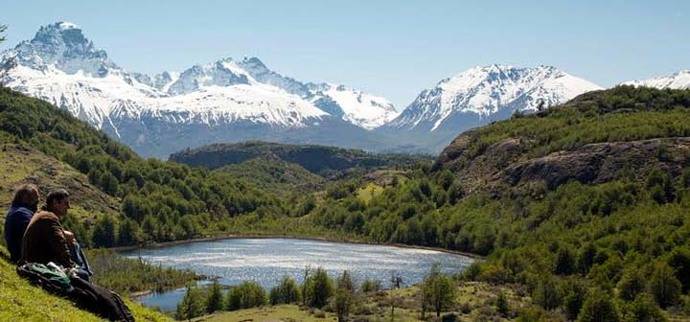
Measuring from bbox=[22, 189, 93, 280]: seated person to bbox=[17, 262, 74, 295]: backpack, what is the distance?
1.38 ft

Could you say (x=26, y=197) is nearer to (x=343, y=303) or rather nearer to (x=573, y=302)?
(x=343, y=303)

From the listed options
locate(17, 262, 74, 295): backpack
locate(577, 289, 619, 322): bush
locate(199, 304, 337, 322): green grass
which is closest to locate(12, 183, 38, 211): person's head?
locate(17, 262, 74, 295): backpack

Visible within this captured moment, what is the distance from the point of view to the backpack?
2461cm

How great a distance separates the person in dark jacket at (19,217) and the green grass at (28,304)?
0.94 m

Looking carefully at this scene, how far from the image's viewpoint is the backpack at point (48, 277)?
24609 mm

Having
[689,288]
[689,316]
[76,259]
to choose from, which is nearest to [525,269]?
[689,288]

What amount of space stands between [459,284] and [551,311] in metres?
29.5

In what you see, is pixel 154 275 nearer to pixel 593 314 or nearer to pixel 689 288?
pixel 593 314

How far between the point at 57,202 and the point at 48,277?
2.63 m

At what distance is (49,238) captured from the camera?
82.2ft

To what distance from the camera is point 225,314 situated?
5128 inches

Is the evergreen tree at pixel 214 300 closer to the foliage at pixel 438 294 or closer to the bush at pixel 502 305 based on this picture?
the foliage at pixel 438 294

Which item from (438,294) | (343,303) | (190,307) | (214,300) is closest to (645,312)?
(438,294)

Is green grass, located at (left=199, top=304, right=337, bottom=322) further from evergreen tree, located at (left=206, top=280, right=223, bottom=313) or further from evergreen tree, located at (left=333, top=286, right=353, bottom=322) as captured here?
evergreen tree, located at (left=206, top=280, right=223, bottom=313)
